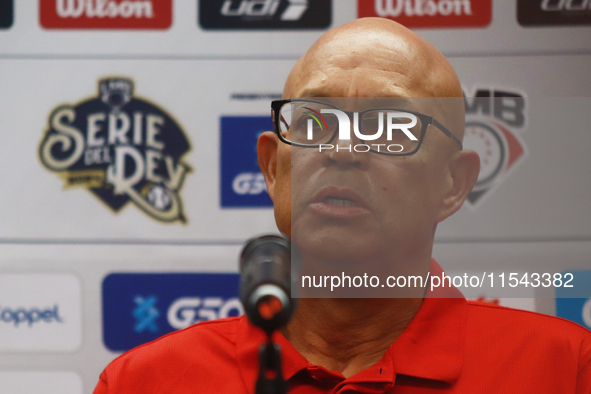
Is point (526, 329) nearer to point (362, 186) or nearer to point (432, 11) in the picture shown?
point (362, 186)

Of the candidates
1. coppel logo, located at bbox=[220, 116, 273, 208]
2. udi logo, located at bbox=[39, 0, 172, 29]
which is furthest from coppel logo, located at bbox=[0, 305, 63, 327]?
udi logo, located at bbox=[39, 0, 172, 29]

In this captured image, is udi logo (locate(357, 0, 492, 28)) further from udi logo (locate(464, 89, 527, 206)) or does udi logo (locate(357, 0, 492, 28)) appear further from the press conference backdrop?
udi logo (locate(464, 89, 527, 206))

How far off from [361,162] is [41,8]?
114 cm

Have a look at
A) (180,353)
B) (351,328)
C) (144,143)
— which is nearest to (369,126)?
(351,328)

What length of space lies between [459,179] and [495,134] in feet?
1.91

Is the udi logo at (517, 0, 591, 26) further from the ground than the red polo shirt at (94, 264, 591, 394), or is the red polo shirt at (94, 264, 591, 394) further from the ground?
the udi logo at (517, 0, 591, 26)

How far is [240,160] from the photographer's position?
1.47m

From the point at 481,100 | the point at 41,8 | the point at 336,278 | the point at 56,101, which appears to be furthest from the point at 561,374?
the point at 41,8

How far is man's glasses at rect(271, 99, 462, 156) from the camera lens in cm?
78

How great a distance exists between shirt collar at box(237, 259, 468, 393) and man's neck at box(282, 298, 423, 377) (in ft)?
0.10

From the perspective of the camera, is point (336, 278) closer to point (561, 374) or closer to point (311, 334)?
point (311, 334)

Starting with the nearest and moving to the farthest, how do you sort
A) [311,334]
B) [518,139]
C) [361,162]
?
[361,162]
[311,334]
[518,139]

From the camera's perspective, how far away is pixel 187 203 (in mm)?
1459

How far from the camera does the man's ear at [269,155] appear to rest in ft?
3.14
